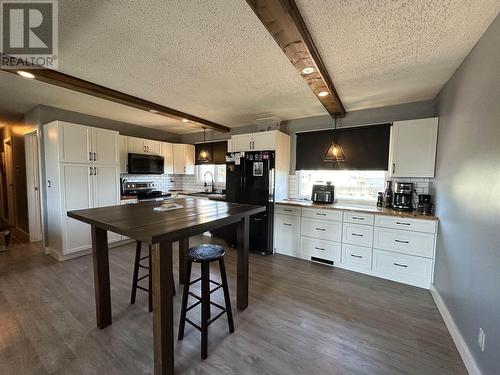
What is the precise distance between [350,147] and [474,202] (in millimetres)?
2028

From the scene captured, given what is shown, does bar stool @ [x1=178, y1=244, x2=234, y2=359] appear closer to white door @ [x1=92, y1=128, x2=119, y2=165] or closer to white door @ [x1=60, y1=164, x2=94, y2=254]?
white door @ [x1=60, y1=164, x2=94, y2=254]

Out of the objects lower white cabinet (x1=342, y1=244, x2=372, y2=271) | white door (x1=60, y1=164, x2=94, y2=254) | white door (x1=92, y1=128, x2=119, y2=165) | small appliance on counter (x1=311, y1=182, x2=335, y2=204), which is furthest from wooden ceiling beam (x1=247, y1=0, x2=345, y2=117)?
white door (x1=60, y1=164, x2=94, y2=254)

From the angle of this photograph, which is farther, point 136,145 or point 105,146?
point 136,145

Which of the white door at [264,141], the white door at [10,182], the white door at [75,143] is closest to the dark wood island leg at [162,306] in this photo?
the white door at [264,141]

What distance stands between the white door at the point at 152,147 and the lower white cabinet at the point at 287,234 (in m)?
3.04

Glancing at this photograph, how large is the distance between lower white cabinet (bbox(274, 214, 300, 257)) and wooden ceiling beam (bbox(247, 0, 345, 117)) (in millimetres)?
2024

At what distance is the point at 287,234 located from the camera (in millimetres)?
3539

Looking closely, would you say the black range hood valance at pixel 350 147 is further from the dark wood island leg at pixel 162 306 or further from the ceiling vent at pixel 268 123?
the dark wood island leg at pixel 162 306

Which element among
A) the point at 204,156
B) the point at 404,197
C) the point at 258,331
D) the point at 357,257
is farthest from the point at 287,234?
the point at 204,156

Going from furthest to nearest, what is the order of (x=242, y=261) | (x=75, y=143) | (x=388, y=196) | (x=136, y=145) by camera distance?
(x=136, y=145) → (x=75, y=143) → (x=388, y=196) → (x=242, y=261)

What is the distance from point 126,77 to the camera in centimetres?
233

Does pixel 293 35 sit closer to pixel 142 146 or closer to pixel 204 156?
pixel 204 156

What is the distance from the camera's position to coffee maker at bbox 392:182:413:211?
290cm

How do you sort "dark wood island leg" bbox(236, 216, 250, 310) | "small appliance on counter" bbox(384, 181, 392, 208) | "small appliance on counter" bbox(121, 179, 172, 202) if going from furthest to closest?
1. "small appliance on counter" bbox(121, 179, 172, 202)
2. "small appliance on counter" bbox(384, 181, 392, 208)
3. "dark wood island leg" bbox(236, 216, 250, 310)
